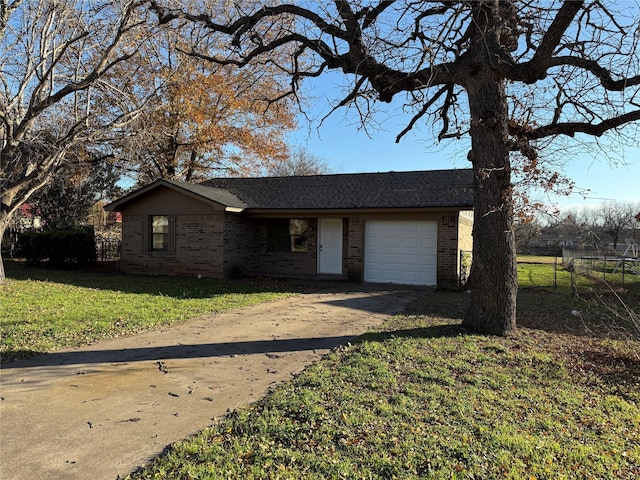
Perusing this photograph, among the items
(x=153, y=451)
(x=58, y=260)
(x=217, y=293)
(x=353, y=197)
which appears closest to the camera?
(x=153, y=451)

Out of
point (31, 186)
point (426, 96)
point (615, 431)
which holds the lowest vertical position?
point (615, 431)

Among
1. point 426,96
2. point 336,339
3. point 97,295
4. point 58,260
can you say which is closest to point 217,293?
point 97,295

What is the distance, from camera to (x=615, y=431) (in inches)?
149

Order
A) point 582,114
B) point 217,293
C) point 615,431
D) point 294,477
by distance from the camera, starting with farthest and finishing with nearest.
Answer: point 217,293 < point 582,114 < point 615,431 < point 294,477

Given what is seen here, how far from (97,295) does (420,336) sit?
26.7ft

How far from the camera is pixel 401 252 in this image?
14375mm

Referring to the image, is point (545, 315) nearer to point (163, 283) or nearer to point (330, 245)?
point (330, 245)

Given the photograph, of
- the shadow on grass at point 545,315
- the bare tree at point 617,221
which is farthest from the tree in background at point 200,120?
the bare tree at point 617,221

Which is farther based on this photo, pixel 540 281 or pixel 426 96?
pixel 540 281

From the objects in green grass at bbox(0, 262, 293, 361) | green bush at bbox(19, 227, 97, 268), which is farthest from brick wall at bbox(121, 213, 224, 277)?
green bush at bbox(19, 227, 97, 268)

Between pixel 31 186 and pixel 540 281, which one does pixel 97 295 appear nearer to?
pixel 31 186

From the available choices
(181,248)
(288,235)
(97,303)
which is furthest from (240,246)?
(97,303)

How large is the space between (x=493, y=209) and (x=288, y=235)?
1069 centimetres

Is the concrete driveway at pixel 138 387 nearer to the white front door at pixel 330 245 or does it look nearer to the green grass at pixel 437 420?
the green grass at pixel 437 420
